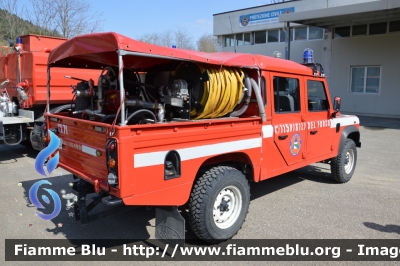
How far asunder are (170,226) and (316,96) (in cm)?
330

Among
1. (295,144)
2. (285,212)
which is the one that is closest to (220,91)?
(295,144)

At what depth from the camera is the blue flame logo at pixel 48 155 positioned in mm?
3711

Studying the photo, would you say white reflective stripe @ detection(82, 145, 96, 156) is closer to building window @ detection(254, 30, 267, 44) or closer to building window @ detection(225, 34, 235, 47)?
building window @ detection(254, 30, 267, 44)

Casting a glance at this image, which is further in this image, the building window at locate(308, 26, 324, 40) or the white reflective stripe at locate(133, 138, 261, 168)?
the building window at locate(308, 26, 324, 40)

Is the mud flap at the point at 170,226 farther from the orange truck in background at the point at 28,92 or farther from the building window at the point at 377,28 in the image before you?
the building window at the point at 377,28

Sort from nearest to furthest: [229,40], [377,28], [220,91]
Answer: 1. [220,91]
2. [377,28]
3. [229,40]

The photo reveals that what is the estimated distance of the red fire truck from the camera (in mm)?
3000

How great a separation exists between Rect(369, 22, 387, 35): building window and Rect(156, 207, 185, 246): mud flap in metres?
16.4

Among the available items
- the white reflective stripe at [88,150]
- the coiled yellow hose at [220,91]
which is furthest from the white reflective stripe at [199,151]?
the white reflective stripe at [88,150]

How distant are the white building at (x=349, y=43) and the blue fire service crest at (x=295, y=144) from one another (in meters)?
10.8

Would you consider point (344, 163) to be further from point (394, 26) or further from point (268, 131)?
point (394, 26)

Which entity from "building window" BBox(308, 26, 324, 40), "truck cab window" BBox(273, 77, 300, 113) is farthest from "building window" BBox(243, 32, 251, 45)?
"truck cab window" BBox(273, 77, 300, 113)

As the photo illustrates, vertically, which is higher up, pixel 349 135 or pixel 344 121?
pixel 344 121

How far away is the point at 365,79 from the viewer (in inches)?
661
